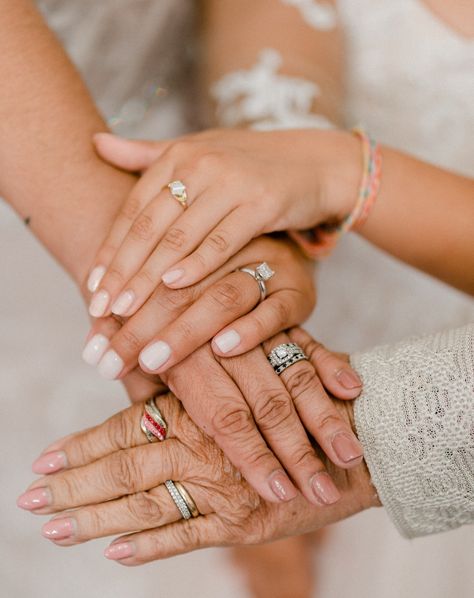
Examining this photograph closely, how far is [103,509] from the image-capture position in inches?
34.8

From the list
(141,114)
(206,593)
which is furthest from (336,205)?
(206,593)

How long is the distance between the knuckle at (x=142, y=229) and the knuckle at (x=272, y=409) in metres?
0.26

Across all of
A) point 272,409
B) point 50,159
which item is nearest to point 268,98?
point 50,159

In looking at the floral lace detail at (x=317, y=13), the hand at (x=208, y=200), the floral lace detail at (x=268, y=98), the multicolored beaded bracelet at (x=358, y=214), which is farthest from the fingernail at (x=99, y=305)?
the floral lace detail at (x=317, y=13)

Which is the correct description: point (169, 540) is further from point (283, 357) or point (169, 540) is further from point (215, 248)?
point (215, 248)

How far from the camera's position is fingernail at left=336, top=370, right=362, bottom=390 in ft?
3.00

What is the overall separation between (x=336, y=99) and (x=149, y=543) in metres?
0.92

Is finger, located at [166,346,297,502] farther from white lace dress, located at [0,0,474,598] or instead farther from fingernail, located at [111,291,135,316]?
white lace dress, located at [0,0,474,598]

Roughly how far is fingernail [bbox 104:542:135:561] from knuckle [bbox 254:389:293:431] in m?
0.22

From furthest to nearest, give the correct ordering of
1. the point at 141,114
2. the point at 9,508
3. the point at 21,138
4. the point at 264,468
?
the point at 141,114 → the point at 9,508 → the point at 21,138 → the point at 264,468

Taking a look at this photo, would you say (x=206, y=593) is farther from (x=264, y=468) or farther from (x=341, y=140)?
(x=341, y=140)

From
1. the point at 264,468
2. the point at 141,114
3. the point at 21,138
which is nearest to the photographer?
the point at 264,468

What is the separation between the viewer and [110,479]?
2.92ft

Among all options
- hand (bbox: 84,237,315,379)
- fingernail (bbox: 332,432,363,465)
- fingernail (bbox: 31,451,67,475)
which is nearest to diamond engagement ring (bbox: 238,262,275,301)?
hand (bbox: 84,237,315,379)
